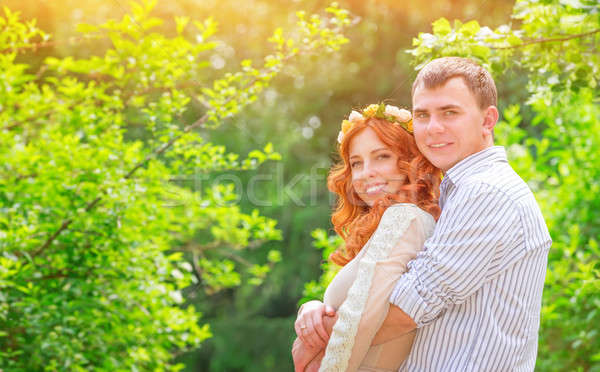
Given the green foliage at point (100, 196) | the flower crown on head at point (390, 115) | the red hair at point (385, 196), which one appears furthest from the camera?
the green foliage at point (100, 196)

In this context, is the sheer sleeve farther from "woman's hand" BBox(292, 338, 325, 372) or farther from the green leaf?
the green leaf

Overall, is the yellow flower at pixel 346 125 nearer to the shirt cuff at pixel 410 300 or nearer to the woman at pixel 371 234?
the woman at pixel 371 234

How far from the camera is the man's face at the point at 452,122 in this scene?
171cm

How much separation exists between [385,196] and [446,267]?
43cm

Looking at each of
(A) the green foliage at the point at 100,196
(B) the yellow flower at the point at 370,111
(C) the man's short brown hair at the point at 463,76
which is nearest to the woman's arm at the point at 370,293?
(C) the man's short brown hair at the point at 463,76

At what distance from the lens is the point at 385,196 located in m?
1.88

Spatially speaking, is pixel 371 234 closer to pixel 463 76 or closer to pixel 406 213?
pixel 406 213

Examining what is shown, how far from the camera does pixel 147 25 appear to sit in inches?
132

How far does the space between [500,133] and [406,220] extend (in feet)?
11.3

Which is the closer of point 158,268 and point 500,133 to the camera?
point 158,268

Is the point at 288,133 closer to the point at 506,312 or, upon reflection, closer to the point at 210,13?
the point at 210,13

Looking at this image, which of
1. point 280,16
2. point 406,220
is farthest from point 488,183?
point 280,16

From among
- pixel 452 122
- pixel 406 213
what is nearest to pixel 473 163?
pixel 452 122

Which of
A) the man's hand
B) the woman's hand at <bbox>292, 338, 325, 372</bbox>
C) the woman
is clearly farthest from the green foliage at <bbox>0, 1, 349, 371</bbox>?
the man's hand
